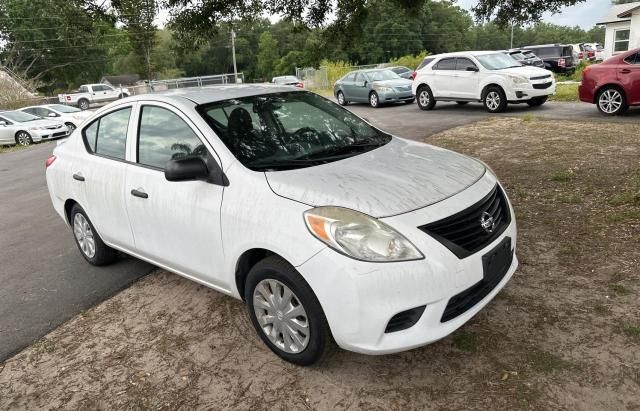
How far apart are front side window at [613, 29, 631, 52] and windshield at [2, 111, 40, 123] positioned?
29.0 meters

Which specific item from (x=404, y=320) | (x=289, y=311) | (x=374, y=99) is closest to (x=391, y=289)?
(x=404, y=320)

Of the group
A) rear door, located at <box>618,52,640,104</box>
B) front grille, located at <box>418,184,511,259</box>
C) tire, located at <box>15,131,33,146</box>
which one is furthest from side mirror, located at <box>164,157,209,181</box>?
tire, located at <box>15,131,33,146</box>

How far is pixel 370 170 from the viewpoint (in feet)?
10.7

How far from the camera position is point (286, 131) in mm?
3770

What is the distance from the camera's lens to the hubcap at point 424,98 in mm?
16172

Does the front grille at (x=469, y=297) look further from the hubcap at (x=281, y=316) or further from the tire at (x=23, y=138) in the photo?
the tire at (x=23, y=138)

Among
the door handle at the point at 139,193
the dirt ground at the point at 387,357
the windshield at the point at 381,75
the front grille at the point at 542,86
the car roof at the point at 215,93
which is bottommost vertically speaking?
the dirt ground at the point at 387,357

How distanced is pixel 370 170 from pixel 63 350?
2.46m

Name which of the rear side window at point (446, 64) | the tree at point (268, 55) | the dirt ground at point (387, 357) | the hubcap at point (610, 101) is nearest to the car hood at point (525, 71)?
the rear side window at point (446, 64)

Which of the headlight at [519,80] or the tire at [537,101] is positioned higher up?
the headlight at [519,80]

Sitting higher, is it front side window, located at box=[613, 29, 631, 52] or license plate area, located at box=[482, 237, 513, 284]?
front side window, located at box=[613, 29, 631, 52]

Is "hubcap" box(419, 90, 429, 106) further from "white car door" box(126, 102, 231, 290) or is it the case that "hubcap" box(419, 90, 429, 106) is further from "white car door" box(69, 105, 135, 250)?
"white car door" box(126, 102, 231, 290)

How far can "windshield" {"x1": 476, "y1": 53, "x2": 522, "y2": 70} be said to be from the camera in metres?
14.2

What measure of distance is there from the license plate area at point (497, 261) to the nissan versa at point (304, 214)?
0.02m
